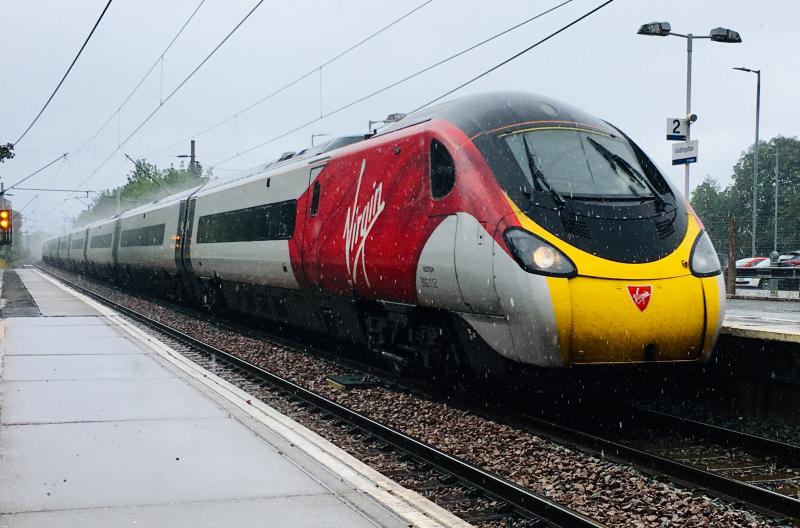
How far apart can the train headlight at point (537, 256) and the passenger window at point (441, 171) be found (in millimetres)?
1178

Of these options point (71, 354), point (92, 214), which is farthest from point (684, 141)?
point (92, 214)

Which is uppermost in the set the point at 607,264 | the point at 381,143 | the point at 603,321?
the point at 381,143

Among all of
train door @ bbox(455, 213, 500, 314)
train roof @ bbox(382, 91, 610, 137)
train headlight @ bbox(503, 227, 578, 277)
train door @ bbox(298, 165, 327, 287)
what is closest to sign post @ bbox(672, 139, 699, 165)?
train door @ bbox(298, 165, 327, 287)

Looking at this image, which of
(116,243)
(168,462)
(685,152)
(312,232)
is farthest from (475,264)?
(116,243)

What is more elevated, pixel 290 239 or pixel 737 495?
pixel 290 239

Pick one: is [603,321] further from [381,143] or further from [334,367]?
[334,367]

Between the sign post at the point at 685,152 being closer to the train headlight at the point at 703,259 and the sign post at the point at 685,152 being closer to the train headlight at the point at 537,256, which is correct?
the train headlight at the point at 703,259

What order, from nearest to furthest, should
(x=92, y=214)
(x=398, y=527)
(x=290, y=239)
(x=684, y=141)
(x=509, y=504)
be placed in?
1. (x=398, y=527)
2. (x=509, y=504)
3. (x=290, y=239)
4. (x=684, y=141)
5. (x=92, y=214)

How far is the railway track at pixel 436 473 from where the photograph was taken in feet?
16.6

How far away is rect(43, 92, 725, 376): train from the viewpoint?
22.0 feet

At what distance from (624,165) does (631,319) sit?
187 centimetres

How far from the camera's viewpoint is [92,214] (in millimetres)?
108750

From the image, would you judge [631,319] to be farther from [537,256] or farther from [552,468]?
[552,468]

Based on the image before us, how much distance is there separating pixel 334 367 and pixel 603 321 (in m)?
5.41
